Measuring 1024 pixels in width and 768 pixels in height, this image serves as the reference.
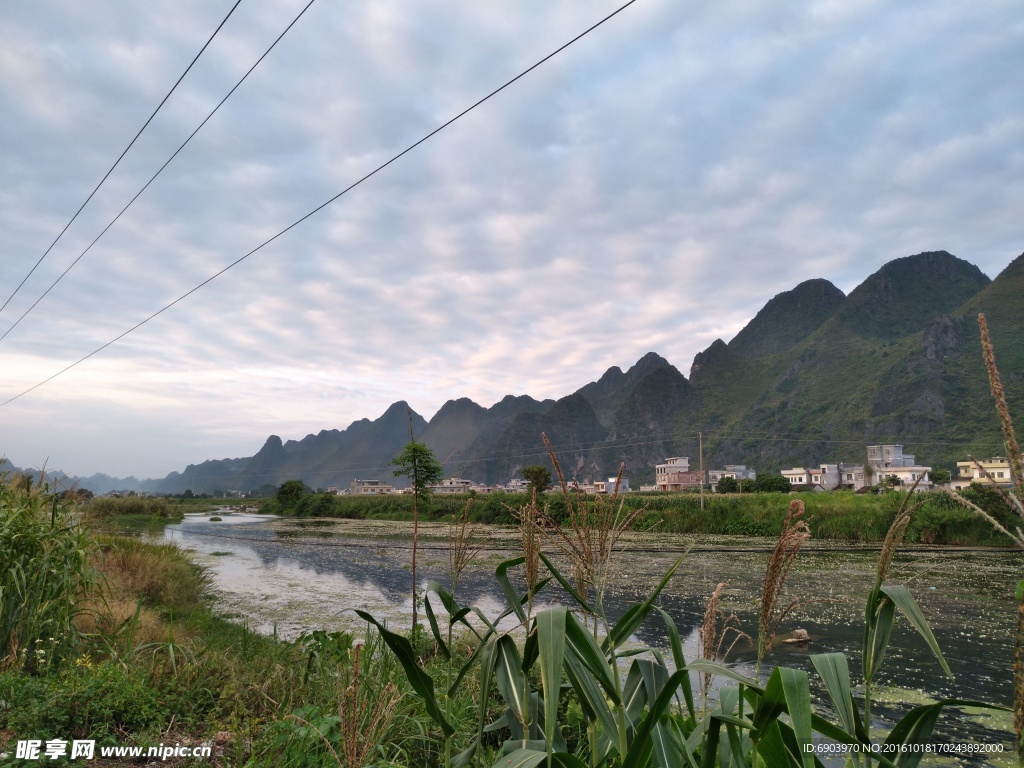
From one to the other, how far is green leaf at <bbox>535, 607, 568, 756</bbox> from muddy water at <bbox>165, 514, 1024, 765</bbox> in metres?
0.70

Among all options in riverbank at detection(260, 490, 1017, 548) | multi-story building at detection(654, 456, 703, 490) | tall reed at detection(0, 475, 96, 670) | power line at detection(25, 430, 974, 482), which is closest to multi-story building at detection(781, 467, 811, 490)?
multi-story building at detection(654, 456, 703, 490)

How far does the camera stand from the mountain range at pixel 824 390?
59.2 metres

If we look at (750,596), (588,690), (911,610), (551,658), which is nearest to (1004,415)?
(911,610)

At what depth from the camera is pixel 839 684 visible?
1.25 m

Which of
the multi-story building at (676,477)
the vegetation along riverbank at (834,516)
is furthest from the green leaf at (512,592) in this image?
the multi-story building at (676,477)

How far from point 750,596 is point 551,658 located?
10.8m

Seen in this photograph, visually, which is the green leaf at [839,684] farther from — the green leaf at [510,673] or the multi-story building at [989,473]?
the green leaf at [510,673]

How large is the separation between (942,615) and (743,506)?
15.6m

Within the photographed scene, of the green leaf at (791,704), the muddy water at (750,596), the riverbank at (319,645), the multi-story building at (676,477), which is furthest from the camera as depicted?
the multi-story building at (676,477)

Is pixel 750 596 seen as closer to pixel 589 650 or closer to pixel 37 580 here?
pixel 37 580

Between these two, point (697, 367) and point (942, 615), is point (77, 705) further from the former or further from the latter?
point (697, 367)

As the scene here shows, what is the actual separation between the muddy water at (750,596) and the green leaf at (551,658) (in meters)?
0.70

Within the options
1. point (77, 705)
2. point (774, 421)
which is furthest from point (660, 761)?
point (774, 421)

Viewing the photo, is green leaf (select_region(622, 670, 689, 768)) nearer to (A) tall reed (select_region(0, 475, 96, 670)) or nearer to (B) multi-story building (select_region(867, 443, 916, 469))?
(A) tall reed (select_region(0, 475, 96, 670))
